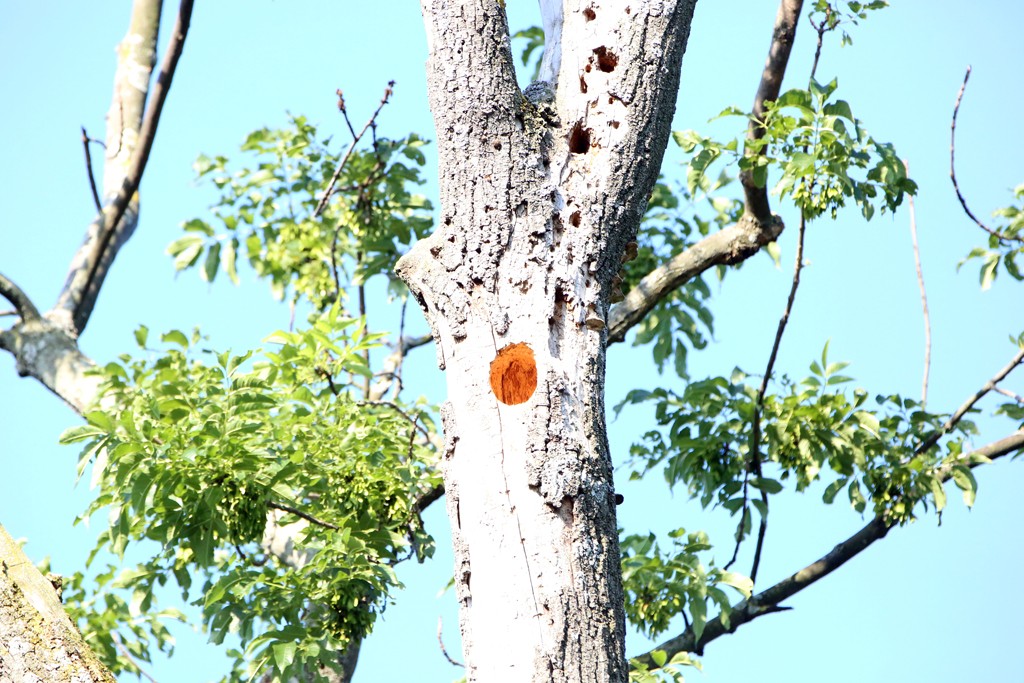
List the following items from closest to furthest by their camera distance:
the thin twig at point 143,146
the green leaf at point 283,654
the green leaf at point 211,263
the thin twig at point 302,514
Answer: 1. the green leaf at point 283,654
2. the thin twig at point 302,514
3. the thin twig at point 143,146
4. the green leaf at point 211,263

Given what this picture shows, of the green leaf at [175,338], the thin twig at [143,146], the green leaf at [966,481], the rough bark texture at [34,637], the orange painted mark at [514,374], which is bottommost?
the rough bark texture at [34,637]

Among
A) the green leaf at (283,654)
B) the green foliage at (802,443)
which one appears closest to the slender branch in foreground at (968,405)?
the green foliage at (802,443)

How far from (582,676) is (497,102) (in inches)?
51.5

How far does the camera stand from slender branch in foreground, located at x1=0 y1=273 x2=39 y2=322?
5.95m

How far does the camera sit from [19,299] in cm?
599

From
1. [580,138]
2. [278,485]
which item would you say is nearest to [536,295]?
[580,138]

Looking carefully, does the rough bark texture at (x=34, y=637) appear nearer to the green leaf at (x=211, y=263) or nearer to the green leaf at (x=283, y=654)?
the green leaf at (x=283, y=654)

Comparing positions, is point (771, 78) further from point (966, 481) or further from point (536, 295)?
point (536, 295)

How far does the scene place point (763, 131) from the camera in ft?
15.0

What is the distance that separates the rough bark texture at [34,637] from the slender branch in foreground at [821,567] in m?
3.00

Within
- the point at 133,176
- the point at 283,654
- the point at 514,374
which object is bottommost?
the point at 514,374

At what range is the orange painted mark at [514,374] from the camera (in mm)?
2270

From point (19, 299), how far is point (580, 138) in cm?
443

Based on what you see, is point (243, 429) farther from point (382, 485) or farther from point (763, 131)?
point (763, 131)
